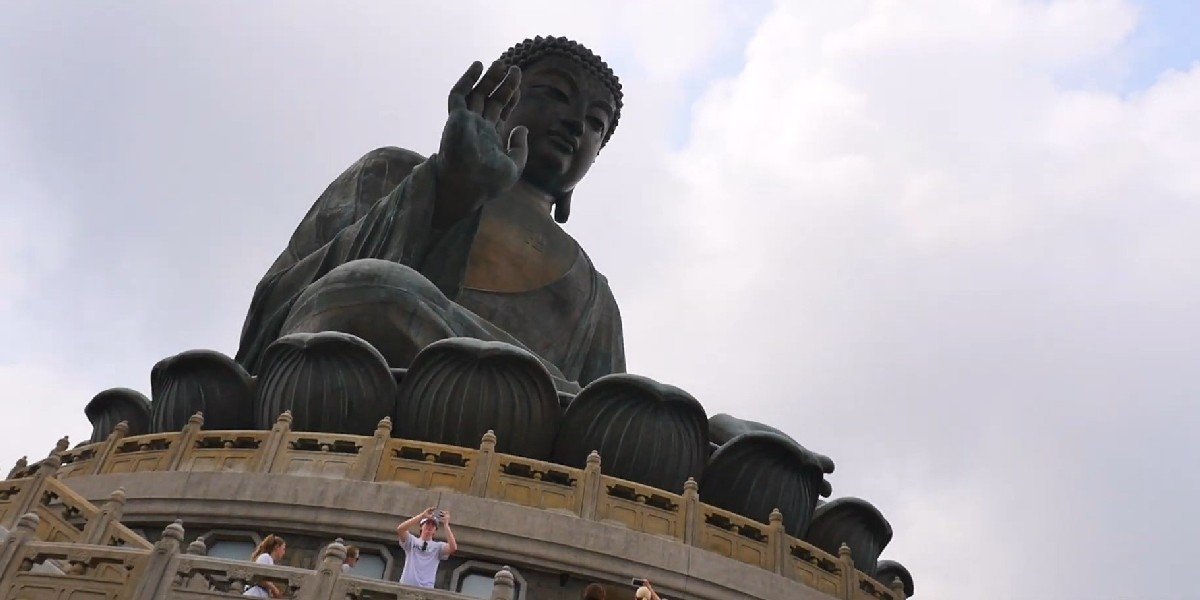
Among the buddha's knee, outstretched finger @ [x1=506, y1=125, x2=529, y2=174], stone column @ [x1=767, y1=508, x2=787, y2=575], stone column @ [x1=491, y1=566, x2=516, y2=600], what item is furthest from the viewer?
outstretched finger @ [x1=506, y1=125, x2=529, y2=174]

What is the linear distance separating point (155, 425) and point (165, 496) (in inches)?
94.0

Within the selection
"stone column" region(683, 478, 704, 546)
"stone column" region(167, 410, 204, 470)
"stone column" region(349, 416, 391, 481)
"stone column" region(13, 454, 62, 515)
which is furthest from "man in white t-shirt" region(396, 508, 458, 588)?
"stone column" region(167, 410, 204, 470)

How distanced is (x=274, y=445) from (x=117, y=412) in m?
3.59

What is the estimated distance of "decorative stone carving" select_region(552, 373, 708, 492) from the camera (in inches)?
376

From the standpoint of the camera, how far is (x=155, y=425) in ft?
34.8

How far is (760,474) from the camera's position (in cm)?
998

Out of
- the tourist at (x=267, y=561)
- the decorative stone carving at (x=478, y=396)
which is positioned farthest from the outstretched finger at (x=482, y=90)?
the tourist at (x=267, y=561)

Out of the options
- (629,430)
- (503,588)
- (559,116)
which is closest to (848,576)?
(629,430)

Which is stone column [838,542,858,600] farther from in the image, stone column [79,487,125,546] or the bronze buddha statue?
stone column [79,487,125,546]

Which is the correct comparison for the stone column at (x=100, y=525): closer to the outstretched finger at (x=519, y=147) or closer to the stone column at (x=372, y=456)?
the stone column at (x=372, y=456)

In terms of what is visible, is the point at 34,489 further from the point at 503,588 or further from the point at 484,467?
the point at 503,588

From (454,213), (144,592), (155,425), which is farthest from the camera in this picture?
(454,213)

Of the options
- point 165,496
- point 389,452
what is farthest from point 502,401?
point 165,496

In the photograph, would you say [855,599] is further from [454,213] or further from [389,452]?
[454,213]
